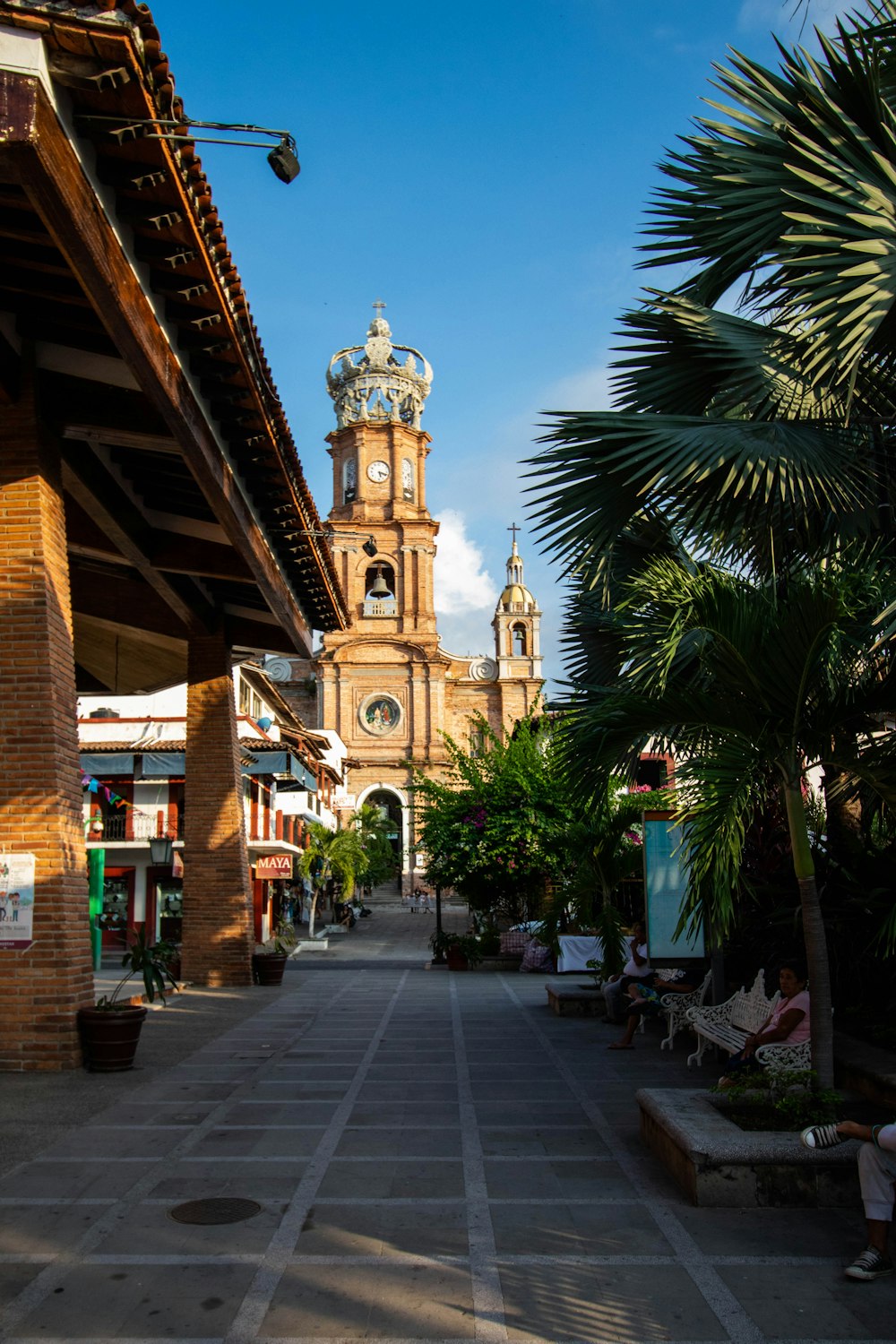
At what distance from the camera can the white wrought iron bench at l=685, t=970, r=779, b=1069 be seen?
346 inches

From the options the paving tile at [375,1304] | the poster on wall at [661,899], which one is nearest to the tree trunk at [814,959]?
the paving tile at [375,1304]

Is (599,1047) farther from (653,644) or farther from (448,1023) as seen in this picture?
(653,644)

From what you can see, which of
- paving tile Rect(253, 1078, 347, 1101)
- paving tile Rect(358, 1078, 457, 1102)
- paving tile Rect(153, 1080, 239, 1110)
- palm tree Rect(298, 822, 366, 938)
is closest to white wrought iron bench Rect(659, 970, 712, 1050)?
paving tile Rect(358, 1078, 457, 1102)

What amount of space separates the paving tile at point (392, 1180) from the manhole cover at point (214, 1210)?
0.41 m

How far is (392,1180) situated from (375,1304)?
179 cm

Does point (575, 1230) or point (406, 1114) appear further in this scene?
point (406, 1114)

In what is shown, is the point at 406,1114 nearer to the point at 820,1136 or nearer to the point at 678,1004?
the point at 820,1136

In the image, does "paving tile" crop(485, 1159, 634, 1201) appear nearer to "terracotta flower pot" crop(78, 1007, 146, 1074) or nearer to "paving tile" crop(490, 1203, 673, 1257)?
"paving tile" crop(490, 1203, 673, 1257)

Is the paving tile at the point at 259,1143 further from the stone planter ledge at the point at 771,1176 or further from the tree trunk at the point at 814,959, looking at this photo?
the tree trunk at the point at 814,959

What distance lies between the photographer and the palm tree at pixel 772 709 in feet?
20.2

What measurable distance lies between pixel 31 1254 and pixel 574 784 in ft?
15.0

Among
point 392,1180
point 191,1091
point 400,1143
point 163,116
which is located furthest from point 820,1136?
point 163,116

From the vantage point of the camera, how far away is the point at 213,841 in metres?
16.2

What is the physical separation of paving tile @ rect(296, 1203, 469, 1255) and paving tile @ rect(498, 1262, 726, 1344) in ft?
1.48
